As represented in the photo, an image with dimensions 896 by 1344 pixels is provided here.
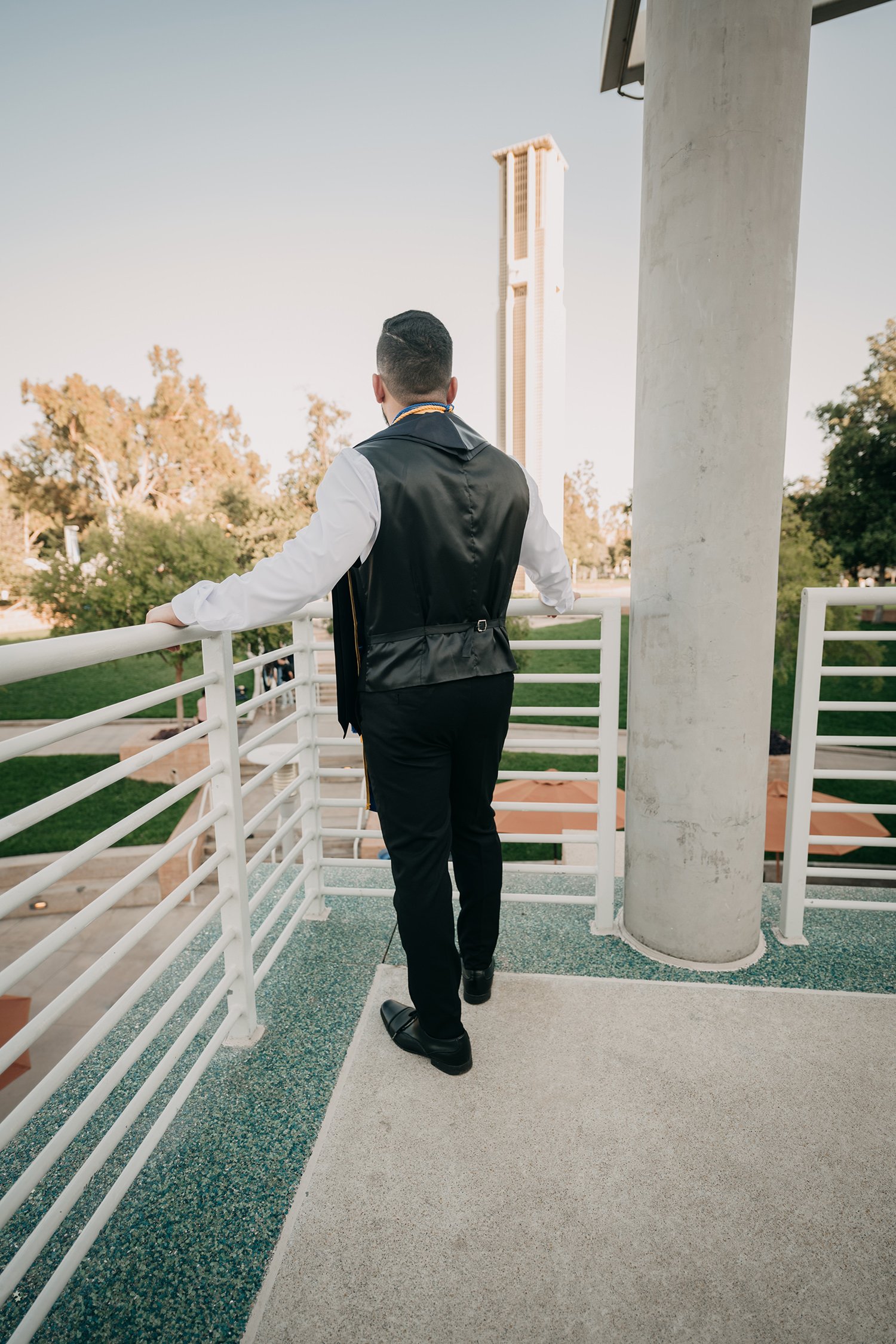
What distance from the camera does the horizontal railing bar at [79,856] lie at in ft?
3.46

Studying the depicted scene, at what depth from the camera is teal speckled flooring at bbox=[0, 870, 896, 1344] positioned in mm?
1294

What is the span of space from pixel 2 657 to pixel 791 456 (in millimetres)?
27975

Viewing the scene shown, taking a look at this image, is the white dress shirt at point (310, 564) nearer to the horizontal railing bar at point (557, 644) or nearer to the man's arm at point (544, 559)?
the man's arm at point (544, 559)

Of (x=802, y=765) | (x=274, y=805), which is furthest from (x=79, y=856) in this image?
(x=802, y=765)

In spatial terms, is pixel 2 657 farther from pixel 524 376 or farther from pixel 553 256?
pixel 553 256

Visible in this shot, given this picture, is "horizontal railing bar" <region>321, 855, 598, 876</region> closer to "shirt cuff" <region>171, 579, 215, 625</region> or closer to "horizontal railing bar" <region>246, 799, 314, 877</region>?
"horizontal railing bar" <region>246, 799, 314, 877</region>

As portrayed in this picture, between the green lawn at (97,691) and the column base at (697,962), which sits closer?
the column base at (697,962)

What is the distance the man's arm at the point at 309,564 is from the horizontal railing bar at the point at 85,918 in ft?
1.78

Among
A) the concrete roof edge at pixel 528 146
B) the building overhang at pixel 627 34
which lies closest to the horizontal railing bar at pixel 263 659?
the building overhang at pixel 627 34

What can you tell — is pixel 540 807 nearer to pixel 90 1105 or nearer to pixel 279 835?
pixel 279 835

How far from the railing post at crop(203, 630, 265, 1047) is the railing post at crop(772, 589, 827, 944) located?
1.81 m

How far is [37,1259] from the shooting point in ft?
4.59


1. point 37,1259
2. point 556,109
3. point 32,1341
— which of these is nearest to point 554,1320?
point 32,1341

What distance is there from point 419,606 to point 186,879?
107 cm
